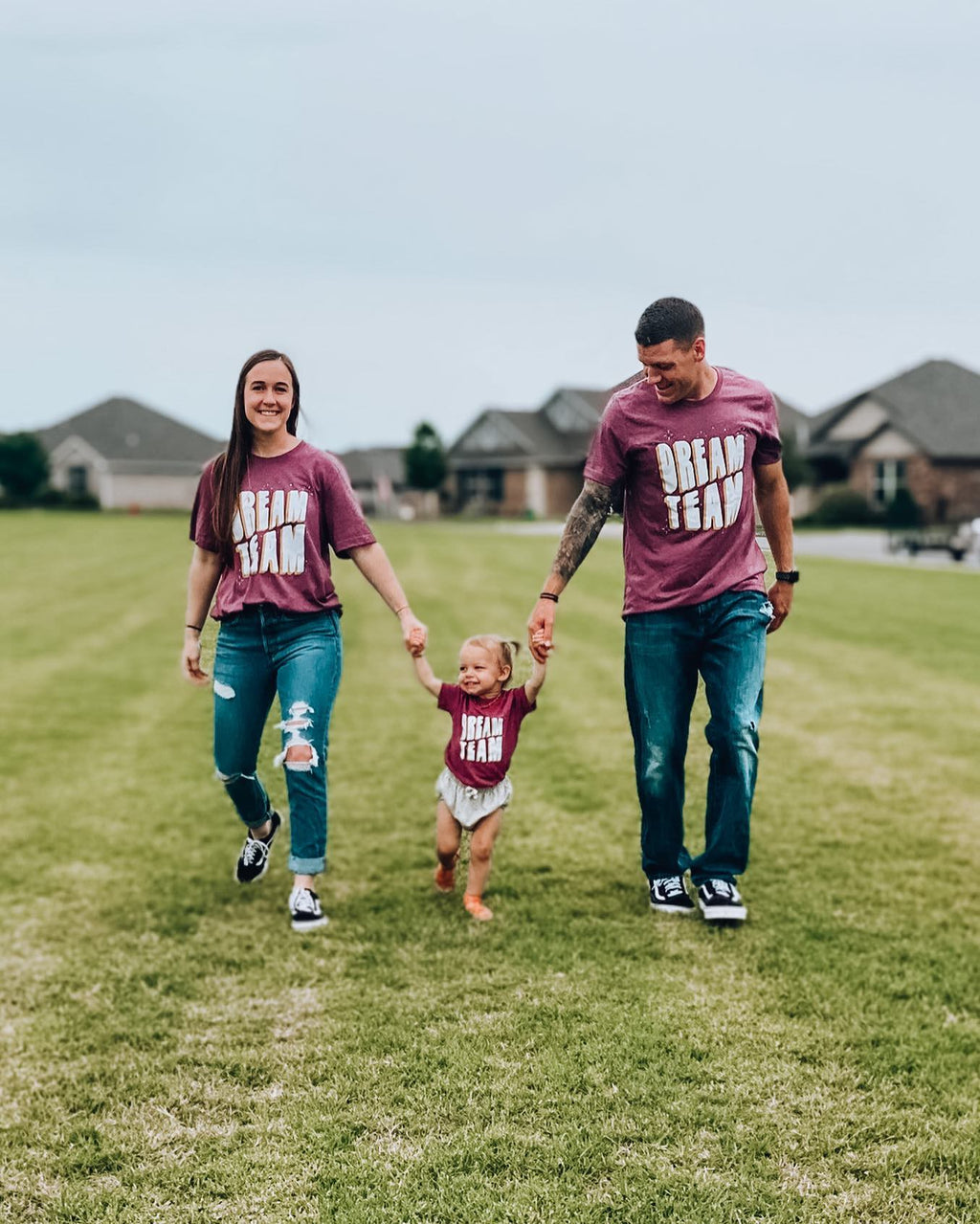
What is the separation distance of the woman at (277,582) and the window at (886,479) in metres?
49.1

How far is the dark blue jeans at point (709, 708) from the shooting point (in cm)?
466

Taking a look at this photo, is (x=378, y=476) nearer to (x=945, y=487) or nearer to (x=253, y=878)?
(x=945, y=487)

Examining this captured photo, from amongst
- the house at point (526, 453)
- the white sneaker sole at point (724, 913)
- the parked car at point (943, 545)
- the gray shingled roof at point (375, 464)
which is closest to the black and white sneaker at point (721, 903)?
the white sneaker sole at point (724, 913)

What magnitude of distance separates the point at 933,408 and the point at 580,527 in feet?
175

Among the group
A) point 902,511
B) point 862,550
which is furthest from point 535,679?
point 902,511

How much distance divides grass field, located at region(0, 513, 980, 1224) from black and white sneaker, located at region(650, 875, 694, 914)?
120 mm

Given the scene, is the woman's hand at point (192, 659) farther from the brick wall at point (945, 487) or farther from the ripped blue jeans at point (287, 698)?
the brick wall at point (945, 487)

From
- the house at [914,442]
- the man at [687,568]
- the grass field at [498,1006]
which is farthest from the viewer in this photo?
the house at [914,442]

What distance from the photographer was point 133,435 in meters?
71.7

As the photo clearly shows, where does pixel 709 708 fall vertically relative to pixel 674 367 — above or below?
below

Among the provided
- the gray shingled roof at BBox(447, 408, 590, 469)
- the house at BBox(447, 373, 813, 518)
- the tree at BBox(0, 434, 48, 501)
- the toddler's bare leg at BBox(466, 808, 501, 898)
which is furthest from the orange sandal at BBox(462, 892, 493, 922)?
the tree at BBox(0, 434, 48, 501)

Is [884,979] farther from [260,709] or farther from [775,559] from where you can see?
[260,709]

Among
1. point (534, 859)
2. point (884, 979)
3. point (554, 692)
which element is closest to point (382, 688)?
point (554, 692)

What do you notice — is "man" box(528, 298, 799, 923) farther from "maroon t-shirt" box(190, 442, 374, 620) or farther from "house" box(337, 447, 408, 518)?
"house" box(337, 447, 408, 518)
